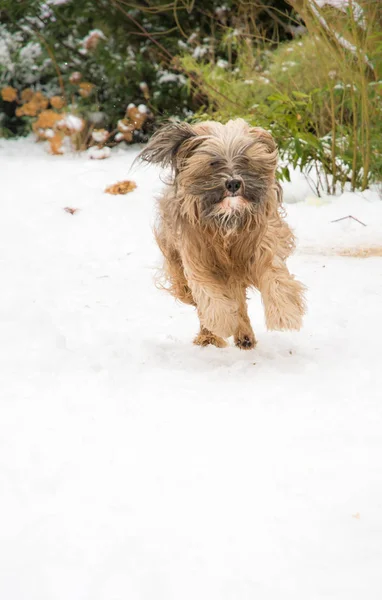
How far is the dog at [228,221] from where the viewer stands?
370 centimetres

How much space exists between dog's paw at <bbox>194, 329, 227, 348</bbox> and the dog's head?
2.97 ft

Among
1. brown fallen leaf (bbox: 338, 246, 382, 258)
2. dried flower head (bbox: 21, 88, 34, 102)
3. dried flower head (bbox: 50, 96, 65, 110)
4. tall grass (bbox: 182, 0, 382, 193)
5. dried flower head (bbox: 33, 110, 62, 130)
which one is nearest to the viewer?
brown fallen leaf (bbox: 338, 246, 382, 258)

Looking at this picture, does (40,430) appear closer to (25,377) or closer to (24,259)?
(25,377)

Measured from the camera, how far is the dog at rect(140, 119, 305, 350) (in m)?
3.70

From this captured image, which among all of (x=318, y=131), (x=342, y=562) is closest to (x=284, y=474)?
(x=342, y=562)

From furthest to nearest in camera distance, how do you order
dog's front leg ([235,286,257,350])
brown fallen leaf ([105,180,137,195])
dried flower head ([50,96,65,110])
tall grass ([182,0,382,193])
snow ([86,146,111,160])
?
dried flower head ([50,96,65,110]) < snow ([86,146,111,160]) < brown fallen leaf ([105,180,137,195]) < tall grass ([182,0,382,193]) < dog's front leg ([235,286,257,350])

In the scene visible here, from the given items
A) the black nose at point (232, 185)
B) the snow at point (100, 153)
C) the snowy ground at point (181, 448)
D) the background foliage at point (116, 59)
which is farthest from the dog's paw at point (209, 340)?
the snow at point (100, 153)

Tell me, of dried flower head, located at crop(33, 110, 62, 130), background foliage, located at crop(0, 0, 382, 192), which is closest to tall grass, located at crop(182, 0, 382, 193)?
background foliage, located at crop(0, 0, 382, 192)

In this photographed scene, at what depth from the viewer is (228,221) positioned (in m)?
3.76

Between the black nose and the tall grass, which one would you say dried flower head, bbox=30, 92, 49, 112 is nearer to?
the tall grass

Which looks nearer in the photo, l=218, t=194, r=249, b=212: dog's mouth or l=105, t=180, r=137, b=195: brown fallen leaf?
l=218, t=194, r=249, b=212: dog's mouth

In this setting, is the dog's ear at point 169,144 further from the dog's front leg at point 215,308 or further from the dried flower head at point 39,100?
the dried flower head at point 39,100

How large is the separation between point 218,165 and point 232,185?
0.43ft

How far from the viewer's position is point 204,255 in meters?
4.01
